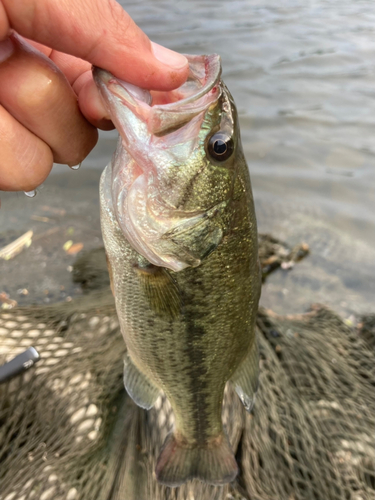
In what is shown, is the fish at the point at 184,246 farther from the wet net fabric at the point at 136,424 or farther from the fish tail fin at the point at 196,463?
the wet net fabric at the point at 136,424

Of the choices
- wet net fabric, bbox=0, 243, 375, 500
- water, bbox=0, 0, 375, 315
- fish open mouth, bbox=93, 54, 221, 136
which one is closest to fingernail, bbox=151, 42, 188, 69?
fish open mouth, bbox=93, 54, 221, 136

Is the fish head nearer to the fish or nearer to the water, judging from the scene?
the fish

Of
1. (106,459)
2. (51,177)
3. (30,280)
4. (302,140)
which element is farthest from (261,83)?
(106,459)

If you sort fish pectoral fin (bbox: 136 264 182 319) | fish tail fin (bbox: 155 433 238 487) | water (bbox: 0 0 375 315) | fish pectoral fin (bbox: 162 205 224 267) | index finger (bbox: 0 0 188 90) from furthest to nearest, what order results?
water (bbox: 0 0 375 315), fish tail fin (bbox: 155 433 238 487), fish pectoral fin (bbox: 136 264 182 319), fish pectoral fin (bbox: 162 205 224 267), index finger (bbox: 0 0 188 90)

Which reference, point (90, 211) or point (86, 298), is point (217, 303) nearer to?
point (86, 298)

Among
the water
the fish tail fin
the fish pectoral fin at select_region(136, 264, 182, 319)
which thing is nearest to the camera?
the fish pectoral fin at select_region(136, 264, 182, 319)

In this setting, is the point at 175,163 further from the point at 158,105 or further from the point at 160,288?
the point at 160,288
